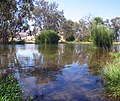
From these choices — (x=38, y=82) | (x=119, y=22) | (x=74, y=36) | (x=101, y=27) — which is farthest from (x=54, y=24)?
(x=38, y=82)

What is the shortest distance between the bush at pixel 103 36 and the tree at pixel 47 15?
5637 centimetres

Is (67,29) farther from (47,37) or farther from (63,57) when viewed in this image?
(63,57)

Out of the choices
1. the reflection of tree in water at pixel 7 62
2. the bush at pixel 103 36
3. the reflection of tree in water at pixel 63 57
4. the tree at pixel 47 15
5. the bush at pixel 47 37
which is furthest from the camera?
the tree at pixel 47 15

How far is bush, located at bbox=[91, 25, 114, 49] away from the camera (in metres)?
43.9

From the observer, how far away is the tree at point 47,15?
3925 inches

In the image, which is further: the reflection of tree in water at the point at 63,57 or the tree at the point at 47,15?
the tree at the point at 47,15

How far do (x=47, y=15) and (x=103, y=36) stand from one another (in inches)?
2345

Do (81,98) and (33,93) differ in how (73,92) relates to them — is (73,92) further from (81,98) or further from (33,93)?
(33,93)

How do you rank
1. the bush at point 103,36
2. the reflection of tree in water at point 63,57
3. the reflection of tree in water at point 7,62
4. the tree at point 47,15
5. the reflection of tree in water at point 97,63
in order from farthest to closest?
1. the tree at point 47,15
2. the bush at point 103,36
3. the reflection of tree in water at point 63,57
4. the reflection of tree in water at point 7,62
5. the reflection of tree in water at point 97,63

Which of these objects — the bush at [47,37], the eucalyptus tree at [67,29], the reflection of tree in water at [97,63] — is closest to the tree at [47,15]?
the eucalyptus tree at [67,29]

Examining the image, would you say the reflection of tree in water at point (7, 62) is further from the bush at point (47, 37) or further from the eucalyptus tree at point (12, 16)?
the bush at point (47, 37)

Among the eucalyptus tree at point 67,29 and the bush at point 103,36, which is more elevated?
the eucalyptus tree at point 67,29

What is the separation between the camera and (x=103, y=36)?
43875 millimetres

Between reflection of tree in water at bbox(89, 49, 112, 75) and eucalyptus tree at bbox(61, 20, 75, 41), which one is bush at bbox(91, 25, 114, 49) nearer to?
reflection of tree in water at bbox(89, 49, 112, 75)
